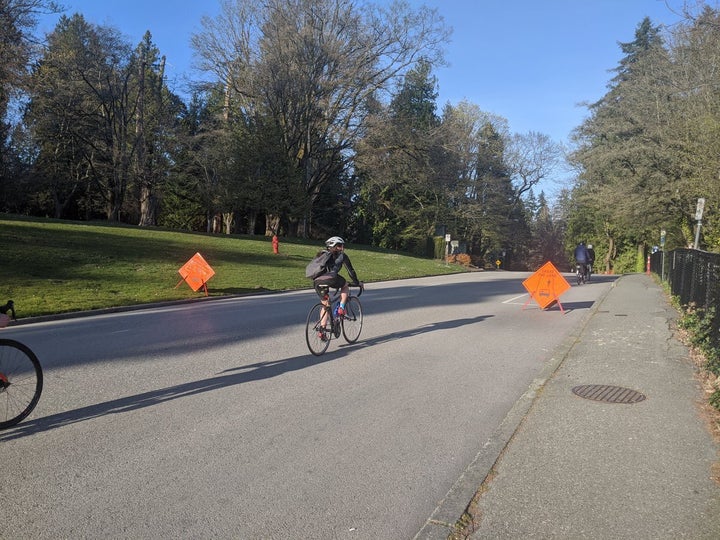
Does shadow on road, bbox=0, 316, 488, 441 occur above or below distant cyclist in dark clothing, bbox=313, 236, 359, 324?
below

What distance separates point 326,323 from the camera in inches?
343

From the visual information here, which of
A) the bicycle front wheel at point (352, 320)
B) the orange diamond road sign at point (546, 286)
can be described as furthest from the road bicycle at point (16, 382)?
the orange diamond road sign at point (546, 286)

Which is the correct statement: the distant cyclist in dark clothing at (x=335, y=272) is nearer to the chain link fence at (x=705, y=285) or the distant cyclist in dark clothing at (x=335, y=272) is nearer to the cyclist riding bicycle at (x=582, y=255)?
the chain link fence at (x=705, y=285)

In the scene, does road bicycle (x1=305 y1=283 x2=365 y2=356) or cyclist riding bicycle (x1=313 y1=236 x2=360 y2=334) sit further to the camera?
cyclist riding bicycle (x1=313 y1=236 x2=360 y2=334)

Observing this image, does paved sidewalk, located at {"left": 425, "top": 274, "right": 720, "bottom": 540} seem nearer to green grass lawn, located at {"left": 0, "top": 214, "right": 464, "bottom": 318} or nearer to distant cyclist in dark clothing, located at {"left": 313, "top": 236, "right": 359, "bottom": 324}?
distant cyclist in dark clothing, located at {"left": 313, "top": 236, "right": 359, "bottom": 324}

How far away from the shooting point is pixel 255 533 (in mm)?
3408

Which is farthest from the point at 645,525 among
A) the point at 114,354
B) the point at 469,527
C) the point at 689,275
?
the point at 689,275

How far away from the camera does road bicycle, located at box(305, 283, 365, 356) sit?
8.45 meters

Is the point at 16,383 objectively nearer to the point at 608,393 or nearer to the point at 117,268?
the point at 608,393

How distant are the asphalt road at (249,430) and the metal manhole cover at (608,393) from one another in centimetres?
72

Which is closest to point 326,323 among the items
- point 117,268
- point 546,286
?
point 546,286

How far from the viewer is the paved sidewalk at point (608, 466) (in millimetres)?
3434

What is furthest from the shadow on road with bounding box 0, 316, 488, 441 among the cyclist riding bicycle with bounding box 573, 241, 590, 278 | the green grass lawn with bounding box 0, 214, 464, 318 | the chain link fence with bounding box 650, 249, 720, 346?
the cyclist riding bicycle with bounding box 573, 241, 590, 278

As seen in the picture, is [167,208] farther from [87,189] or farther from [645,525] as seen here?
[645,525]
